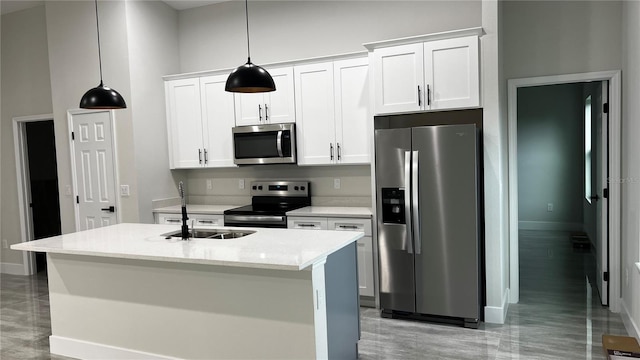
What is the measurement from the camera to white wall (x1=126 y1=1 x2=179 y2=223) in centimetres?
505

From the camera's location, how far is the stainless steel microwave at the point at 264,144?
190 inches

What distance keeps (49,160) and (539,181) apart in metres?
7.96

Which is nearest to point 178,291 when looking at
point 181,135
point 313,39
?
point 181,135

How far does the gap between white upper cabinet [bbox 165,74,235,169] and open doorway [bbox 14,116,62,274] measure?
75.9 inches

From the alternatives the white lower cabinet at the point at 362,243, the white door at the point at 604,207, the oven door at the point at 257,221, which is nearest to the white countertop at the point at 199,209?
the oven door at the point at 257,221

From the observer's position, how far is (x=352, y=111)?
4.57 meters

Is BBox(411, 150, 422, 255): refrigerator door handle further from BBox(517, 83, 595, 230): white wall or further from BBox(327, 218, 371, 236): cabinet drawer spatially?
BBox(517, 83, 595, 230): white wall

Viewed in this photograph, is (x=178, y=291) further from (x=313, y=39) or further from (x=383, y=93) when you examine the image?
(x=313, y=39)

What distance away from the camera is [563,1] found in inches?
161

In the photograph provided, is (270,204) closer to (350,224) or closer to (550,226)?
(350,224)

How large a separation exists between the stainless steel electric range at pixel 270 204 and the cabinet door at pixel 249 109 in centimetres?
74

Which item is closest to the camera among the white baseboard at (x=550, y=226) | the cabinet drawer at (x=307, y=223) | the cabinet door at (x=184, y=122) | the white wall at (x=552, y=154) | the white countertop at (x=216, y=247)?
the white countertop at (x=216, y=247)

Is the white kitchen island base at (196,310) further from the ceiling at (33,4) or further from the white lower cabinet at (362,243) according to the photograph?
the ceiling at (33,4)

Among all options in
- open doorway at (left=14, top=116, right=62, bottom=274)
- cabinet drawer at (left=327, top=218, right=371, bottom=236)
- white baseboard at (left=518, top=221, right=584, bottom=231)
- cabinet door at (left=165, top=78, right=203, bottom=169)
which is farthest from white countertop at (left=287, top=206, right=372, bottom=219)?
white baseboard at (left=518, top=221, right=584, bottom=231)
